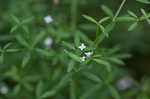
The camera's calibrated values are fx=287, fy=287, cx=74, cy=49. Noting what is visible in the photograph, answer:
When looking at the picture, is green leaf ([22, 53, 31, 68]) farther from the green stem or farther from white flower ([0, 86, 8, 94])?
the green stem

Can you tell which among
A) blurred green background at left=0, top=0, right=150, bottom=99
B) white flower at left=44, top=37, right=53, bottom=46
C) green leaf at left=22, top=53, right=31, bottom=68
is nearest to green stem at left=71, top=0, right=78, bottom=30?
blurred green background at left=0, top=0, right=150, bottom=99

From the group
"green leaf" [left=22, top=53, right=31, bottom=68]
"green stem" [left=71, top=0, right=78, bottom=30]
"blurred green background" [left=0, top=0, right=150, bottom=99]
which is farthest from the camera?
"green stem" [left=71, top=0, right=78, bottom=30]

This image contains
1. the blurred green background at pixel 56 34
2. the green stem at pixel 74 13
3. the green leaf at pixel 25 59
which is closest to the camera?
the green leaf at pixel 25 59

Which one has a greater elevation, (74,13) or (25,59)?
(25,59)

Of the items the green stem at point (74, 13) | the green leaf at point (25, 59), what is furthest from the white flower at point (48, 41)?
the green leaf at point (25, 59)

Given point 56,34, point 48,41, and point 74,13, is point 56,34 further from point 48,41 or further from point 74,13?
point 74,13

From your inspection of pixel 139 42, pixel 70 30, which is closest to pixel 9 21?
pixel 70 30

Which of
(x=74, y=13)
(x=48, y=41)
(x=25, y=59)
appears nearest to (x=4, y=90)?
(x=48, y=41)

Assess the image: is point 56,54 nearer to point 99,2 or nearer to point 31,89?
point 31,89

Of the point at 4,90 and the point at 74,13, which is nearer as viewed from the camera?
the point at 4,90

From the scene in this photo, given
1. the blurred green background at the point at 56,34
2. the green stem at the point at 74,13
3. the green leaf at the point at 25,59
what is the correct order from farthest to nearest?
the green stem at the point at 74,13, the blurred green background at the point at 56,34, the green leaf at the point at 25,59

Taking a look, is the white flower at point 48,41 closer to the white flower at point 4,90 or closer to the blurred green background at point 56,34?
the blurred green background at point 56,34

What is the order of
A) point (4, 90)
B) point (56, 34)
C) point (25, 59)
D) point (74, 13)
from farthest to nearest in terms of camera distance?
point (74, 13) < point (4, 90) < point (56, 34) < point (25, 59)
